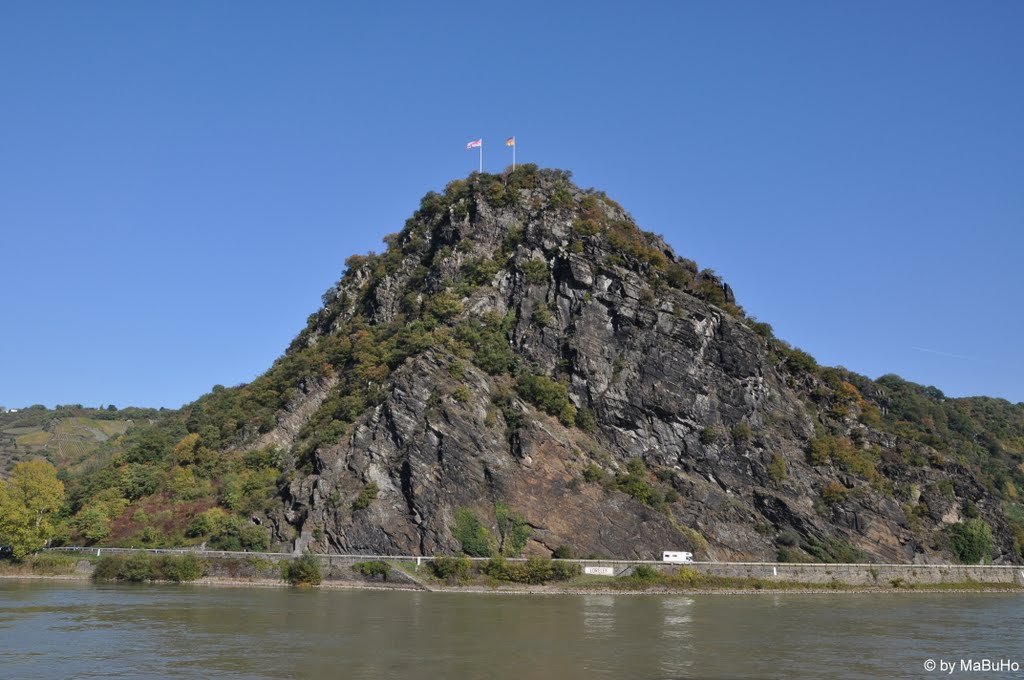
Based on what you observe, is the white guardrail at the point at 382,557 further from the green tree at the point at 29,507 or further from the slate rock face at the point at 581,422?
the green tree at the point at 29,507

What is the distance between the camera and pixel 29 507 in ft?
286

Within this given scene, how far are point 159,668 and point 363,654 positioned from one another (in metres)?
9.93

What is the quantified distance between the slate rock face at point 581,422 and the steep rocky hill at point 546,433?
298 millimetres

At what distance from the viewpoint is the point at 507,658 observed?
43219 millimetres

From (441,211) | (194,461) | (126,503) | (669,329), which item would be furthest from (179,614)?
(441,211)

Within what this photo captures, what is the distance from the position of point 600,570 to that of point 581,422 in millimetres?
25723

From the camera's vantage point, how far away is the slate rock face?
294ft

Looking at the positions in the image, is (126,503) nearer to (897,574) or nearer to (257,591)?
(257,591)

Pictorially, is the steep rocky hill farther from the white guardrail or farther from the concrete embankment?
the concrete embankment

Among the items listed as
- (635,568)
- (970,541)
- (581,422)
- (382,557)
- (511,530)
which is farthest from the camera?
(970,541)

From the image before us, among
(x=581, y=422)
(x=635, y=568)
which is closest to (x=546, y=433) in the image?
(x=581, y=422)

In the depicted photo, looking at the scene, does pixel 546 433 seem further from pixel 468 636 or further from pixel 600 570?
pixel 468 636

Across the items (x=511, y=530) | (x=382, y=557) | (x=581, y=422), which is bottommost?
(x=382, y=557)

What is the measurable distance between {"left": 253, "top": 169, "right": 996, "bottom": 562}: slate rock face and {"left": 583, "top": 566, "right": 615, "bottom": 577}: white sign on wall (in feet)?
13.1
